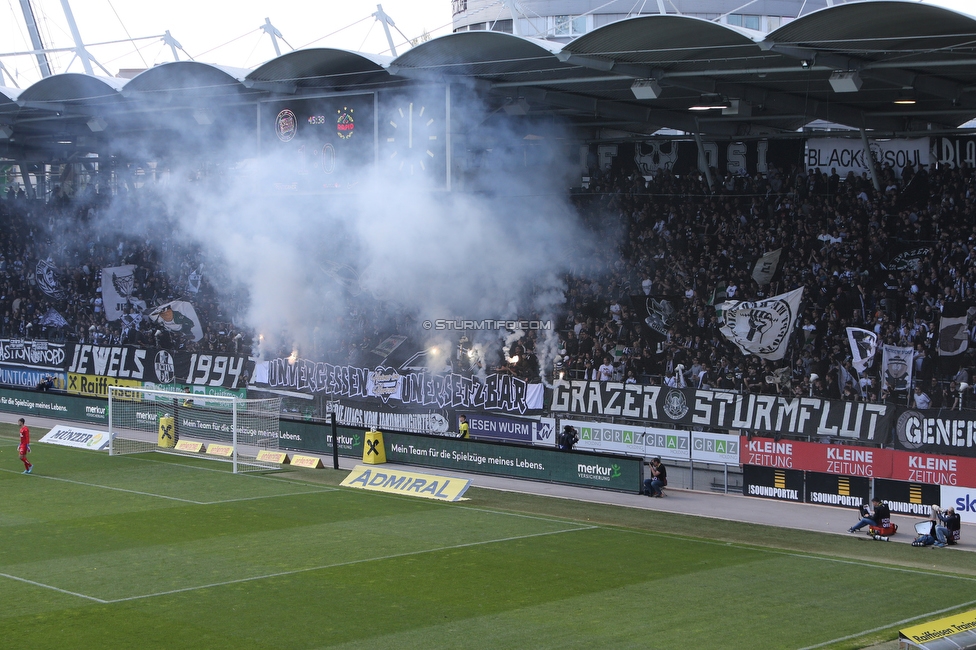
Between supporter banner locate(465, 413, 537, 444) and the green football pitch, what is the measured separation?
3.65 meters

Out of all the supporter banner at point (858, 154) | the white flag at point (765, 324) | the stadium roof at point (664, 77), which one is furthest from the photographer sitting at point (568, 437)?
Result: the supporter banner at point (858, 154)

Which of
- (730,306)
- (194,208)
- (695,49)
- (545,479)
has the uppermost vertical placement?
(695,49)

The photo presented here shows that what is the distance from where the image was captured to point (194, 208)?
120 ft

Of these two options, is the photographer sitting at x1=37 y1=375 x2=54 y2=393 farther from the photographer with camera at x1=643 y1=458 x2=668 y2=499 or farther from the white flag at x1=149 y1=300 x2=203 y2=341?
the photographer with camera at x1=643 y1=458 x2=668 y2=499

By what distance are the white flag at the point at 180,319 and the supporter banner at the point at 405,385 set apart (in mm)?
5919

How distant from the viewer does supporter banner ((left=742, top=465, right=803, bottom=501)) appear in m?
21.1

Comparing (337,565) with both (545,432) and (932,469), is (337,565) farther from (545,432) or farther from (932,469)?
(932,469)

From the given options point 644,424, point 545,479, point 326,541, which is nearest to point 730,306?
point 644,424

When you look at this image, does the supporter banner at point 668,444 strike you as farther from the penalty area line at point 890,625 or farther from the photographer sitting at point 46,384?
the photographer sitting at point 46,384

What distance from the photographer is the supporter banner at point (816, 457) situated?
806 inches

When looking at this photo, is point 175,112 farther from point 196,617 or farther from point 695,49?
point 196,617

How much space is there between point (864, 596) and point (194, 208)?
2827 cm

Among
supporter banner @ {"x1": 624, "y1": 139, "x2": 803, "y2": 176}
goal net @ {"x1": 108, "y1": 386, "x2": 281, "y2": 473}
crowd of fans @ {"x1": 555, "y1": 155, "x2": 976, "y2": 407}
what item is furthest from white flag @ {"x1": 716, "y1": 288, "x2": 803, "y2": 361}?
goal net @ {"x1": 108, "y1": 386, "x2": 281, "y2": 473}

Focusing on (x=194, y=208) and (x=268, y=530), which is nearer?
(x=268, y=530)
